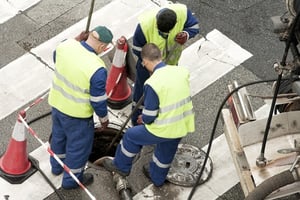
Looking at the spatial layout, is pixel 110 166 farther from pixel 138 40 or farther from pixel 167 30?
pixel 167 30

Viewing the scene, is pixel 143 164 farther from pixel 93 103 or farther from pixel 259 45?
pixel 259 45

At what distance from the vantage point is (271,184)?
618 centimetres

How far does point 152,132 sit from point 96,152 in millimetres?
1702

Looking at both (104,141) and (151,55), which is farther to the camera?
(104,141)

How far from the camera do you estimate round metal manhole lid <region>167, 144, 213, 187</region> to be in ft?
26.2

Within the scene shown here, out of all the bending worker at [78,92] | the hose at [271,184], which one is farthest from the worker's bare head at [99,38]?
the hose at [271,184]

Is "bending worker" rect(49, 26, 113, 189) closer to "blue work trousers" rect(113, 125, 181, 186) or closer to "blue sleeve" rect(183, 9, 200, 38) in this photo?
"blue work trousers" rect(113, 125, 181, 186)

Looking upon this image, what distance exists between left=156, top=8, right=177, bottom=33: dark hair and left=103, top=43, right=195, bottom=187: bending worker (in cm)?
46

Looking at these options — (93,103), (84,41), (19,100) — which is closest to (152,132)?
(93,103)

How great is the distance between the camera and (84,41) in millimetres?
7191

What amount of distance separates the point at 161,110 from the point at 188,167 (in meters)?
1.48

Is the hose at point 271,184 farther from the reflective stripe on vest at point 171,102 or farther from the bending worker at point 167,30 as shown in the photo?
the bending worker at point 167,30

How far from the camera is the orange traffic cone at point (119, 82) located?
8.28 metres

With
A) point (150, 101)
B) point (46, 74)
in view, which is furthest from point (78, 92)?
point (46, 74)
